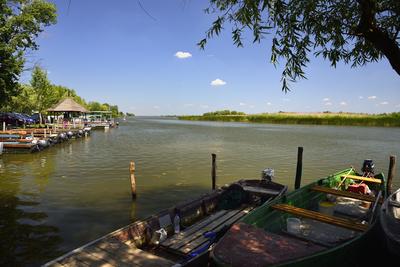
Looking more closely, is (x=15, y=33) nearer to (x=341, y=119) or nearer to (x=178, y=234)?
(x=178, y=234)

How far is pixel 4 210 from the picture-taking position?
38.6 feet

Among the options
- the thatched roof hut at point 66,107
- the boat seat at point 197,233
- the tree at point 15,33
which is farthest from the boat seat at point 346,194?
the thatched roof hut at point 66,107

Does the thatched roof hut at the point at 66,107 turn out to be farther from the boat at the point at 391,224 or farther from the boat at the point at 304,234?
the boat at the point at 391,224

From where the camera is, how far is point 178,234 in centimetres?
862

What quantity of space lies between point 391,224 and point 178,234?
18.0 feet

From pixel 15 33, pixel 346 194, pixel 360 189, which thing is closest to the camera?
pixel 346 194

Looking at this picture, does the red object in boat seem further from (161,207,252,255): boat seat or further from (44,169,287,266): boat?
(161,207,252,255): boat seat

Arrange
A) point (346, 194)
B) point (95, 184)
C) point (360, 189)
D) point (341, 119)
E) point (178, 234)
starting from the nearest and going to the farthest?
1. point (178, 234)
2. point (346, 194)
3. point (360, 189)
4. point (95, 184)
5. point (341, 119)

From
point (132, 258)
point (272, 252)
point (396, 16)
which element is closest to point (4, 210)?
point (132, 258)

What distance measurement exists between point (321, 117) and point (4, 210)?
9179 cm

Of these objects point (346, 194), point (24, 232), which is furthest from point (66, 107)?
point (346, 194)

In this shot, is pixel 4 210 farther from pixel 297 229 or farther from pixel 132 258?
pixel 297 229

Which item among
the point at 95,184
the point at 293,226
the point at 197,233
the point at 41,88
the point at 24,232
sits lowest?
the point at 24,232

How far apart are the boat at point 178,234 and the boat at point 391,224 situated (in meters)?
3.75
